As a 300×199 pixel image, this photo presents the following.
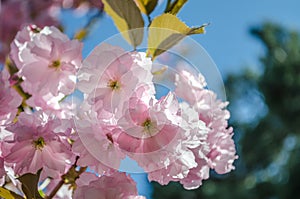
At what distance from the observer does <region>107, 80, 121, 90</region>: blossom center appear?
45 cm

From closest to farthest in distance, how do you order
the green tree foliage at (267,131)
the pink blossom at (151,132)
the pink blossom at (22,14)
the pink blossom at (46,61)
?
the pink blossom at (151,132) → the pink blossom at (46,61) → the pink blossom at (22,14) → the green tree foliage at (267,131)

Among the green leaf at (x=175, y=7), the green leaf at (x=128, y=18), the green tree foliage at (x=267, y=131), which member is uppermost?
the green leaf at (x=175, y=7)

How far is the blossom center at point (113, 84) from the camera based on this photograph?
0.45m

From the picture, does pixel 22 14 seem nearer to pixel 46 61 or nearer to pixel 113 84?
pixel 46 61

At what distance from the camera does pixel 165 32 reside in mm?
507

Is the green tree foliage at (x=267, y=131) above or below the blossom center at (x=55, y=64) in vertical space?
below

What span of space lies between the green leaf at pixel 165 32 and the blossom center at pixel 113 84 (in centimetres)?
7

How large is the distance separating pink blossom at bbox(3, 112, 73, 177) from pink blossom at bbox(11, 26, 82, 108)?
67 mm

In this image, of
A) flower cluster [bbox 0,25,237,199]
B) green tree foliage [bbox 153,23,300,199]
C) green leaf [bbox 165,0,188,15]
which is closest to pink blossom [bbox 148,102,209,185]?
flower cluster [bbox 0,25,237,199]

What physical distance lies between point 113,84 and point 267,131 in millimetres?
11065

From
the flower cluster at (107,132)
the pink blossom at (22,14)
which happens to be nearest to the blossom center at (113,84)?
the flower cluster at (107,132)

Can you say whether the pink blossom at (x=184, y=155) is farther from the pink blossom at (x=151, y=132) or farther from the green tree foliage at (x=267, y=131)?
the green tree foliage at (x=267, y=131)

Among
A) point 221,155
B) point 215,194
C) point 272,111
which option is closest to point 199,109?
point 221,155

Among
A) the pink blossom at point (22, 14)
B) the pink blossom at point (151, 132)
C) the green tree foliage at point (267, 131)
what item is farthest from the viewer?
Answer: the green tree foliage at point (267, 131)
